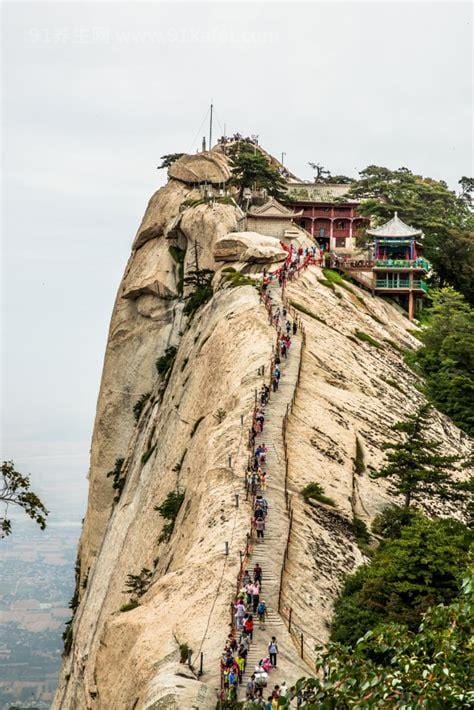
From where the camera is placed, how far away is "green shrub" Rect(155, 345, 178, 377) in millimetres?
74312

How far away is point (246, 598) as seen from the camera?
105ft

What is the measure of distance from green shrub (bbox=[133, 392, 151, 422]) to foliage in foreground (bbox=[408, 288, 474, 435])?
70.7 ft

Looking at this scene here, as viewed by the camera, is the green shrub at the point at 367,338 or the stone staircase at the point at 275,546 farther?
the green shrub at the point at 367,338

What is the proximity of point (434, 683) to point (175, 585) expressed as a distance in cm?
1849

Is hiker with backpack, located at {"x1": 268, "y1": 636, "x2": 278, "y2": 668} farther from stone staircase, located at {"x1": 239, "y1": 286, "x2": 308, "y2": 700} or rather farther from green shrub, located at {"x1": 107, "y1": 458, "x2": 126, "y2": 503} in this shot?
green shrub, located at {"x1": 107, "y1": 458, "x2": 126, "y2": 503}

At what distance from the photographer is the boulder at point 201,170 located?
88750 millimetres

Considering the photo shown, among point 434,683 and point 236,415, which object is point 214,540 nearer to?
point 236,415

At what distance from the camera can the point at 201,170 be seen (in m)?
89.1

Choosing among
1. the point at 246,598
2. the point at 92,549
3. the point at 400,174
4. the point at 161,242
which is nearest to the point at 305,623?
the point at 246,598

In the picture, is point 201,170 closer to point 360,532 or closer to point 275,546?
point 360,532

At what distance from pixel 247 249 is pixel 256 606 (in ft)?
130

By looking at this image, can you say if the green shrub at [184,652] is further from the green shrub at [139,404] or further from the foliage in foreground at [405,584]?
the green shrub at [139,404]

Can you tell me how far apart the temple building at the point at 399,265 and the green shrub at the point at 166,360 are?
48.4ft

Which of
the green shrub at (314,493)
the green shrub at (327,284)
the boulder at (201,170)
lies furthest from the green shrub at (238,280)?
the boulder at (201,170)
